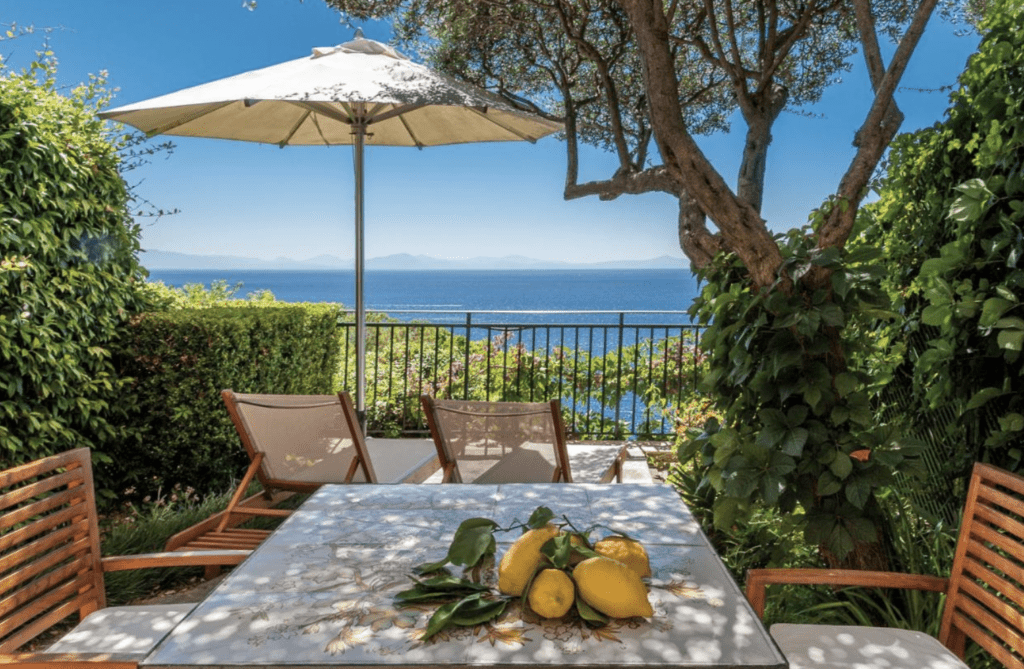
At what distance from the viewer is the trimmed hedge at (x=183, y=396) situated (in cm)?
438

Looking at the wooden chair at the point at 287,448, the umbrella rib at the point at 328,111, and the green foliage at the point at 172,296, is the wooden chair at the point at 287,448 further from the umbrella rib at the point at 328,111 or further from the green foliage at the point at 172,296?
the umbrella rib at the point at 328,111

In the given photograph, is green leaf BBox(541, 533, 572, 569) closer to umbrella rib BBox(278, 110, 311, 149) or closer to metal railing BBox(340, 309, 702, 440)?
umbrella rib BBox(278, 110, 311, 149)

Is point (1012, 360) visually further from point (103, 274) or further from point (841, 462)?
point (103, 274)

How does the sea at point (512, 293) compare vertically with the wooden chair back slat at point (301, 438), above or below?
below

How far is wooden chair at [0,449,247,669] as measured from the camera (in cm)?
167

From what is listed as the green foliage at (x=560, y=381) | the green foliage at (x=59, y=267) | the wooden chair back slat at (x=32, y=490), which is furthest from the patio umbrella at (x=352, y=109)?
the wooden chair back slat at (x=32, y=490)

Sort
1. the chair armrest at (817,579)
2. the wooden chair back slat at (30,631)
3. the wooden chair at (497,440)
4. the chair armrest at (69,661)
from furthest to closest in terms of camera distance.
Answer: the wooden chair at (497,440)
the chair armrest at (817,579)
the wooden chair back slat at (30,631)
the chair armrest at (69,661)

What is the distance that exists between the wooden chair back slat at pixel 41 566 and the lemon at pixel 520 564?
109 centimetres

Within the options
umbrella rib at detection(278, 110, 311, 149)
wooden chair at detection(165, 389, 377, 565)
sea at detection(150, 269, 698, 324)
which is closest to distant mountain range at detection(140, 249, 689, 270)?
sea at detection(150, 269, 698, 324)

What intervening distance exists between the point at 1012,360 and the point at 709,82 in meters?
7.05

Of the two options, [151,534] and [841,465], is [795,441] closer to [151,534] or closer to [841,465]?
[841,465]

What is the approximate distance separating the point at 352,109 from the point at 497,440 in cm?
263

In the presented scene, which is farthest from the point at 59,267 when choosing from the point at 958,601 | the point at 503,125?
the point at 958,601

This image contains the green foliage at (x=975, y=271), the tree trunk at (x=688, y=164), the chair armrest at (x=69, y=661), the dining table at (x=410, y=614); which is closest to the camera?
the dining table at (x=410, y=614)
